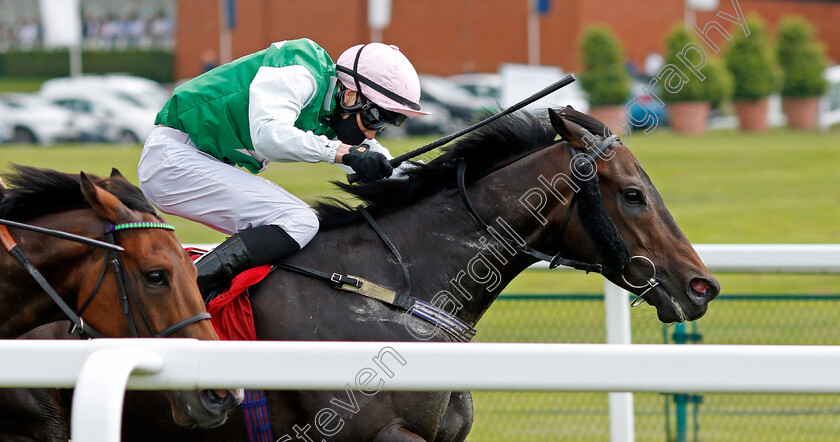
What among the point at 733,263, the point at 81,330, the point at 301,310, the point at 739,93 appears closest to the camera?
the point at 81,330

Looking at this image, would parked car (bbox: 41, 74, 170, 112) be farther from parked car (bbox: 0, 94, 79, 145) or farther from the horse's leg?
the horse's leg

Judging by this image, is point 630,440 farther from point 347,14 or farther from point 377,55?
point 347,14

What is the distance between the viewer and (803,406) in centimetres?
486

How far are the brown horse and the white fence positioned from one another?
77 cm

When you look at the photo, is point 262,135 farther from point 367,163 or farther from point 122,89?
point 122,89

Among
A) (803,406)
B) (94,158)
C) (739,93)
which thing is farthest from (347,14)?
(803,406)

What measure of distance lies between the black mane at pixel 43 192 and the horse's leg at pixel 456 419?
1.09 metres

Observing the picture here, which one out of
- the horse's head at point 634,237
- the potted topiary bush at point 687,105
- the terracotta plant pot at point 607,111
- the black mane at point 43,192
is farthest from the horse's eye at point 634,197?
the potted topiary bush at point 687,105

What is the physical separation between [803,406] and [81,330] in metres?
3.56

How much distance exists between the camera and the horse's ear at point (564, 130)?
3.01 meters

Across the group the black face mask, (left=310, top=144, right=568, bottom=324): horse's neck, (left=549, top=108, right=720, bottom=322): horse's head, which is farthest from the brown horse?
(left=549, top=108, right=720, bottom=322): horse's head

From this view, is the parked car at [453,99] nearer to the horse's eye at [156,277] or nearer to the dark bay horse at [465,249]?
the dark bay horse at [465,249]

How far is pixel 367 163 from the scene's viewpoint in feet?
9.57

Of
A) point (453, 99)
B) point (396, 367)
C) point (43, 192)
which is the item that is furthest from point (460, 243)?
point (453, 99)
